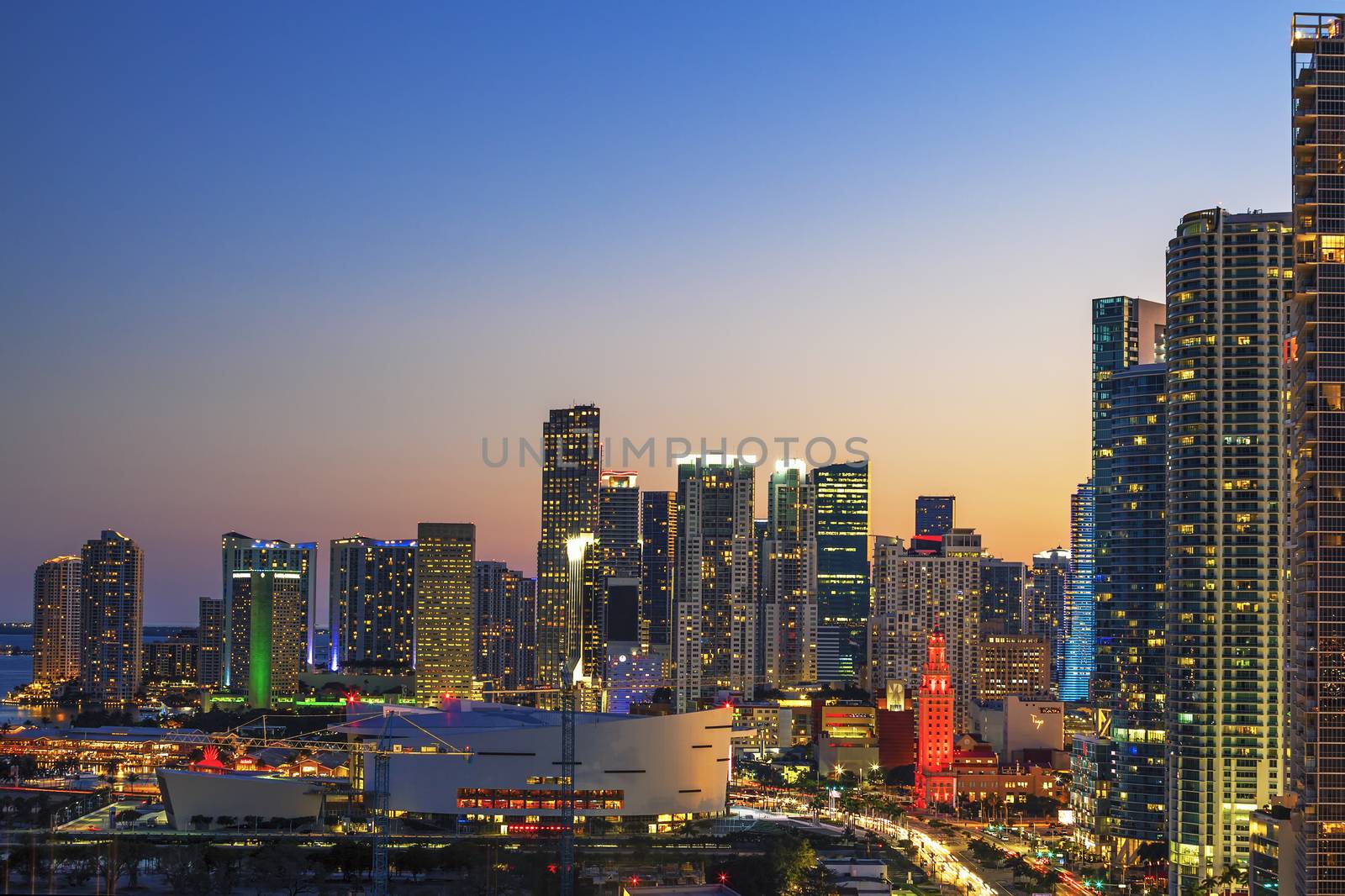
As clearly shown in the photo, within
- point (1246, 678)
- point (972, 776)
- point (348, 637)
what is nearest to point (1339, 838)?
point (1246, 678)

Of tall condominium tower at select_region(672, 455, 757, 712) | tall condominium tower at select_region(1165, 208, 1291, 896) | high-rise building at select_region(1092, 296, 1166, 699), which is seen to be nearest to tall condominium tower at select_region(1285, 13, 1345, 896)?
tall condominium tower at select_region(1165, 208, 1291, 896)

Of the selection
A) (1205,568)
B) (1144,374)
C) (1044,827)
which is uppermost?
(1144,374)

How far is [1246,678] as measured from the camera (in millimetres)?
51219

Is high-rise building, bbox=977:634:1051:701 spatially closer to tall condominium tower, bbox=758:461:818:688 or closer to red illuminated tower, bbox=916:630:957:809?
tall condominium tower, bbox=758:461:818:688

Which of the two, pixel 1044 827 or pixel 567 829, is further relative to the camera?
pixel 1044 827

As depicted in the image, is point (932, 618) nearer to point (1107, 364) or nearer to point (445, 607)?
point (1107, 364)

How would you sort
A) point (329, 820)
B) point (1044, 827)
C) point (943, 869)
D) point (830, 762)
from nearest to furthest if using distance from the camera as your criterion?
point (943, 869) < point (329, 820) < point (1044, 827) < point (830, 762)

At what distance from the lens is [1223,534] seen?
5253 centimetres

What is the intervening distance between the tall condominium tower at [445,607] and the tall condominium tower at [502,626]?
3.16 m

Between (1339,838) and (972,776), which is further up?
(1339,838)

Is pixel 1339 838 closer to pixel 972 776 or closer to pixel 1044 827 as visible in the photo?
pixel 1044 827

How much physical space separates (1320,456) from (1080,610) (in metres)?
91.4

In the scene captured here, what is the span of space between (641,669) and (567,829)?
69371mm

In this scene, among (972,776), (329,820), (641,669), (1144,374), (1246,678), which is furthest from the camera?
(641,669)
